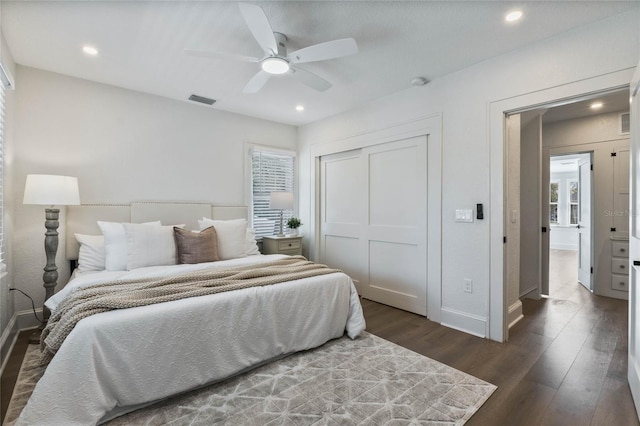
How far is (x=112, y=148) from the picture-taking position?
334 centimetres

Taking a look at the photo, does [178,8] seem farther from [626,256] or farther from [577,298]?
[626,256]

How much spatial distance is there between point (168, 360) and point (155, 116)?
2961 millimetres

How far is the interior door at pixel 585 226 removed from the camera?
4242mm

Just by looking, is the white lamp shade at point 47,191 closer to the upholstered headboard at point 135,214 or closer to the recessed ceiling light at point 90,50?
the upholstered headboard at point 135,214

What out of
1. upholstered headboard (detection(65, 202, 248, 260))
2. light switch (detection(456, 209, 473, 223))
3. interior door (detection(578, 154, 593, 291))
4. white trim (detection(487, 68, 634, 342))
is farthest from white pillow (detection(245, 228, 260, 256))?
interior door (detection(578, 154, 593, 291))

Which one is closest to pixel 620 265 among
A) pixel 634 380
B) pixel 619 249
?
pixel 619 249

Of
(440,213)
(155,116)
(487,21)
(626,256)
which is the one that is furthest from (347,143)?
(626,256)

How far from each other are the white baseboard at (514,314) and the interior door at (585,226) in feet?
6.08

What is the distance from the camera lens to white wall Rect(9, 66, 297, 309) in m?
2.88

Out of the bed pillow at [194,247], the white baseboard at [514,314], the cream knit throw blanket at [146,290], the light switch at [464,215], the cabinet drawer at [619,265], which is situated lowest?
the white baseboard at [514,314]

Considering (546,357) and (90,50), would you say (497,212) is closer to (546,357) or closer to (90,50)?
(546,357)

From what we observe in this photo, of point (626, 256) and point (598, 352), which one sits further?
point (626, 256)

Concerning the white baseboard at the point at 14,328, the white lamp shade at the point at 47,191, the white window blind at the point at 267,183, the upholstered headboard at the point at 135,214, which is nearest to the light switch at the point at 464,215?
the white window blind at the point at 267,183

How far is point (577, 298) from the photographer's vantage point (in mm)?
3889
